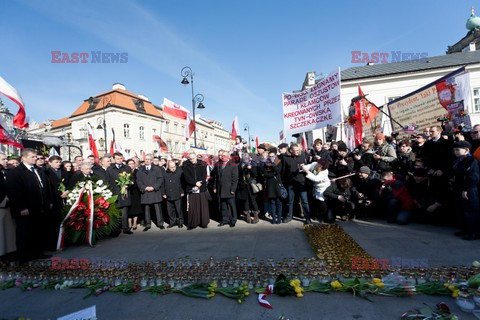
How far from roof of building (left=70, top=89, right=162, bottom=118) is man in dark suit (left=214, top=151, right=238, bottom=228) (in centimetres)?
4213

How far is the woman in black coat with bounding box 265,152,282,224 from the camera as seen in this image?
273 inches

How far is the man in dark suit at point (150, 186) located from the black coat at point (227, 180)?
1653 millimetres

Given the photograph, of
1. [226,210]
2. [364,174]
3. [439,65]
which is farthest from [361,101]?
[439,65]

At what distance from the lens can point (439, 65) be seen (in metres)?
25.0

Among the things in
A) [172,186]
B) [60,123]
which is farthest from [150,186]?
[60,123]

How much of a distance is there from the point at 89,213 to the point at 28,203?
1.13 metres

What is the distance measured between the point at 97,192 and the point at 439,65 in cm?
3035

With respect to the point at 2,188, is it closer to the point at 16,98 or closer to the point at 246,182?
the point at 16,98

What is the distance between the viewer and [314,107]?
24.9 feet

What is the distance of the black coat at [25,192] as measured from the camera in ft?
16.0

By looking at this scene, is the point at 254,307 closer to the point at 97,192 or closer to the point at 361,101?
the point at 97,192

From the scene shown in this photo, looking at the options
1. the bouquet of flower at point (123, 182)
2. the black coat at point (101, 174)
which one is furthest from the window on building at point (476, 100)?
the black coat at point (101, 174)

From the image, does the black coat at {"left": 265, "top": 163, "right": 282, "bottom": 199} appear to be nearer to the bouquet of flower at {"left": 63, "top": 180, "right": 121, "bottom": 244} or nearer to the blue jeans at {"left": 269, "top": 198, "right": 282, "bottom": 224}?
the blue jeans at {"left": 269, "top": 198, "right": 282, "bottom": 224}

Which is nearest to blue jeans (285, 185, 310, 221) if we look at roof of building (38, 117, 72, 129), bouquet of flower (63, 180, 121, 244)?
bouquet of flower (63, 180, 121, 244)
